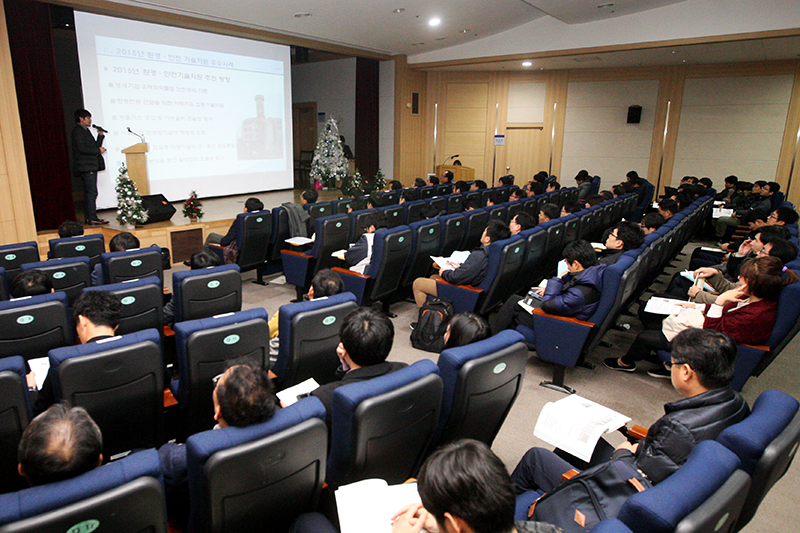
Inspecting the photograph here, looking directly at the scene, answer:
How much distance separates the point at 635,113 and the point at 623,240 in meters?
9.32

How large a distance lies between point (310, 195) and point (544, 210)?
3120mm

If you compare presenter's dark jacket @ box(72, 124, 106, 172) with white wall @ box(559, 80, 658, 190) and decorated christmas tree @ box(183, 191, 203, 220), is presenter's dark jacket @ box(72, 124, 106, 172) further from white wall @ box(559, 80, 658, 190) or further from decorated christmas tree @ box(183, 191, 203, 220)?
white wall @ box(559, 80, 658, 190)

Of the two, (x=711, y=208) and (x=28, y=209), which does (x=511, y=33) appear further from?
(x=28, y=209)

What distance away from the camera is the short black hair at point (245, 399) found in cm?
157

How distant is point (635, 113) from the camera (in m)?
12.2

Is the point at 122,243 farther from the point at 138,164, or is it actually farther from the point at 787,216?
the point at 787,216

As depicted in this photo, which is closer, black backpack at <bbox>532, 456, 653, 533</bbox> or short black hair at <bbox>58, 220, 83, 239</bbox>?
black backpack at <bbox>532, 456, 653, 533</bbox>

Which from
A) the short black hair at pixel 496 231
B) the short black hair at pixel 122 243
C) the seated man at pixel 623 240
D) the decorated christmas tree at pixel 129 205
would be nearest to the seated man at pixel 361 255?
the short black hair at pixel 496 231

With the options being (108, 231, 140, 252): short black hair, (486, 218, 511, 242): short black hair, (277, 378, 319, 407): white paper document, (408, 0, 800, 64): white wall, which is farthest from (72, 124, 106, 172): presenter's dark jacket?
(408, 0, 800, 64): white wall

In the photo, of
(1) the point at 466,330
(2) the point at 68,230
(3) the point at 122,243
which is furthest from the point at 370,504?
(2) the point at 68,230

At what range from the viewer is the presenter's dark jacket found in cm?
720

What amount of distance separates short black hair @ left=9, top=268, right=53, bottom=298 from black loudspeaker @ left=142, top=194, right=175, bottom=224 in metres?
4.49

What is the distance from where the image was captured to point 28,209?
6.86m

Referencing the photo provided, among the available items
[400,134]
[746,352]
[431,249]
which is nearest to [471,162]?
[400,134]
